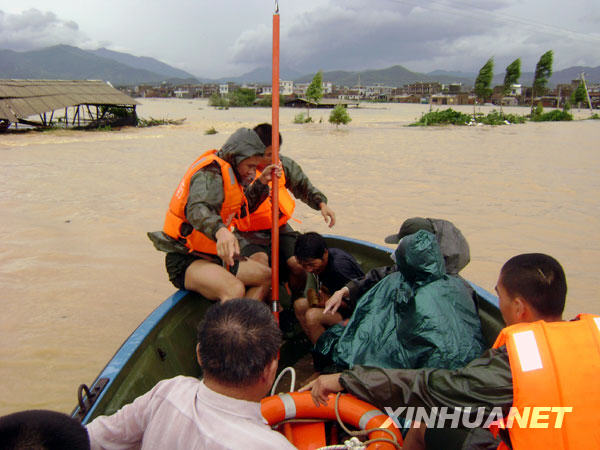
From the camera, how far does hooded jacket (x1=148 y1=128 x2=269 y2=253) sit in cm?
250

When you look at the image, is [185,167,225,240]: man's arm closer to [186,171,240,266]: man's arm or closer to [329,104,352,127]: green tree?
[186,171,240,266]: man's arm

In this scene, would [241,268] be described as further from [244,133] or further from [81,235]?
[81,235]

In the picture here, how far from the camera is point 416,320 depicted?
1.90 meters

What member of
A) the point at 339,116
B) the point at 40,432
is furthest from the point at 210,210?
the point at 339,116

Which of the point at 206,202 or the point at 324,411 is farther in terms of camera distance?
the point at 206,202

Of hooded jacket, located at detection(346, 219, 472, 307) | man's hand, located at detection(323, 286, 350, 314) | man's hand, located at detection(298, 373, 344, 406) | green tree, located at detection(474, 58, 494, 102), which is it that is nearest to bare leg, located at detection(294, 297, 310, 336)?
man's hand, located at detection(323, 286, 350, 314)

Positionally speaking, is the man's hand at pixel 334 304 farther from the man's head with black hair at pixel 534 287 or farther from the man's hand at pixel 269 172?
the man's head with black hair at pixel 534 287

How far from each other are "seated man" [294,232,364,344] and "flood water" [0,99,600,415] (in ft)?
6.31

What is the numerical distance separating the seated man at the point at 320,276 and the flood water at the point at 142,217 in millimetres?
1922

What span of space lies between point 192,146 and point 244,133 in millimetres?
14457

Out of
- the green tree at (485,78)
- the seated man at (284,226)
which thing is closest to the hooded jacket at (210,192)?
the seated man at (284,226)

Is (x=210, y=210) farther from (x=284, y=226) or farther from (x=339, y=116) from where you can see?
(x=339, y=116)

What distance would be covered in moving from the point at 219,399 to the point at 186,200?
1.78m

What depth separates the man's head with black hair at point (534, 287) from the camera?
145 cm
